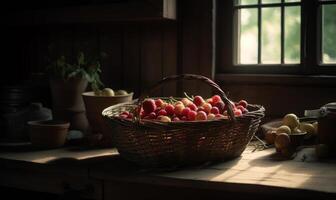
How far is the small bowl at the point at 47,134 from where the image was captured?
217cm

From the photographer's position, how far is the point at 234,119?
1771 mm

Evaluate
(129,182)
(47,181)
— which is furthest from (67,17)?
(129,182)

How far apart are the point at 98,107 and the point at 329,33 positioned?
116 cm

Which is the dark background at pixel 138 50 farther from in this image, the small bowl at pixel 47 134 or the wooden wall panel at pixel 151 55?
the small bowl at pixel 47 134

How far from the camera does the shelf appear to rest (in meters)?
2.40

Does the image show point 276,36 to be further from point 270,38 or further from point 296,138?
point 296,138

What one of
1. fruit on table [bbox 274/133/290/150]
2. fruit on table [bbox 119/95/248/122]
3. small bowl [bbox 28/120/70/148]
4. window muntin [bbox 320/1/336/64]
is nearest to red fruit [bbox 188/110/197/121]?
fruit on table [bbox 119/95/248/122]

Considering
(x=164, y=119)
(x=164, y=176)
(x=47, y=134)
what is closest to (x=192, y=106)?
(x=164, y=119)

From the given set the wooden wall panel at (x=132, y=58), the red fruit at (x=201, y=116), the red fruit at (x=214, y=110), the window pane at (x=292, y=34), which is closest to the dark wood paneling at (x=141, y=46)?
the wooden wall panel at (x=132, y=58)

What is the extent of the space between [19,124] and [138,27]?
81 cm

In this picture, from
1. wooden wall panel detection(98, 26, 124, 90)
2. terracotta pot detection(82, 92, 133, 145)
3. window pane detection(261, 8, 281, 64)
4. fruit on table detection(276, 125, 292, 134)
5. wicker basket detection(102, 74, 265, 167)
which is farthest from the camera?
wooden wall panel detection(98, 26, 124, 90)

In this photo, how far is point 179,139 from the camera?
1.73m

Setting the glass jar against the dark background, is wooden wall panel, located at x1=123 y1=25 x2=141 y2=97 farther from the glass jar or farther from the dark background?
the glass jar

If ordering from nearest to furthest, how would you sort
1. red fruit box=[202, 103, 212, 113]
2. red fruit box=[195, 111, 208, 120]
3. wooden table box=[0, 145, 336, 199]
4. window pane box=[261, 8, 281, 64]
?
wooden table box=[0, 145, 336, 199] < red fruit box=[195, 111, 208, 120] < red fruit box=[202, 103, 212, 113] < window pane box=[261, 8, 281, 64]
